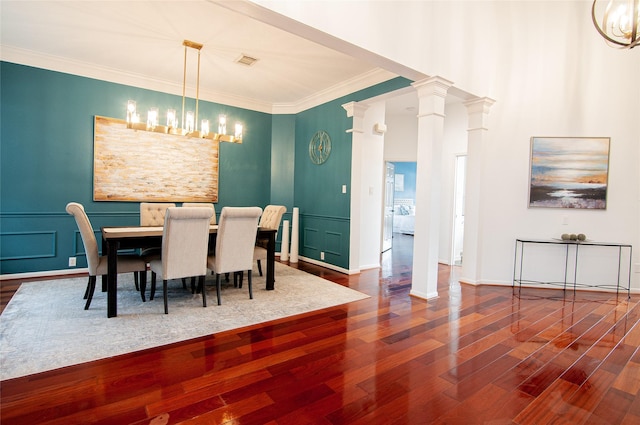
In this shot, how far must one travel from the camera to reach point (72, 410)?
169cm

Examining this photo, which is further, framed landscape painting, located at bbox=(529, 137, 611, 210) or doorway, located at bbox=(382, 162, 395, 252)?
doorway, located at bbox=(382, 162, 395, 252)

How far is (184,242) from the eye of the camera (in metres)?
3.06

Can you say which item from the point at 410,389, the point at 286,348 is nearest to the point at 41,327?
the point at 286,348

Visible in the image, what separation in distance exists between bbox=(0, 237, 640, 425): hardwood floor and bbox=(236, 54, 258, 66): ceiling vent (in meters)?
3.16

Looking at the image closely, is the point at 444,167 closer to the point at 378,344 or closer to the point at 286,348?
the point at 378,344

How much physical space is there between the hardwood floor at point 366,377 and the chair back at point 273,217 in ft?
5.67

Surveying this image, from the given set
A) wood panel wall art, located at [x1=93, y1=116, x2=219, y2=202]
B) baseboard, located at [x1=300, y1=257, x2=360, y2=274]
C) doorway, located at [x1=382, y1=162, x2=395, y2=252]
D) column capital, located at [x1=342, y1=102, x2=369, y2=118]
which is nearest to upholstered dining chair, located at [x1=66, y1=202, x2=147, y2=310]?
wood panel wall art, located at [x1=93, y1=116, x2=219, y2=202]

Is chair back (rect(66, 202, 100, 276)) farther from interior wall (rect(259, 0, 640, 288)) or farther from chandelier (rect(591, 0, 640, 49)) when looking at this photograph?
chandelier (rect(591, 0, 640, 49))

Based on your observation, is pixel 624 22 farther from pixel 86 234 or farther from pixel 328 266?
pixel 86 234

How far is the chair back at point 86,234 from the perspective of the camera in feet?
9.91

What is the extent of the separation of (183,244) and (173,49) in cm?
248

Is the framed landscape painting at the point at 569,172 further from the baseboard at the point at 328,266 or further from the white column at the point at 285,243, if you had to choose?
the white column at the point at 285,243

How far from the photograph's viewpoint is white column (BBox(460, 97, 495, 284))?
4.36m

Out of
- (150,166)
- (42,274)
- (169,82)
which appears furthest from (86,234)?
(169,82)
